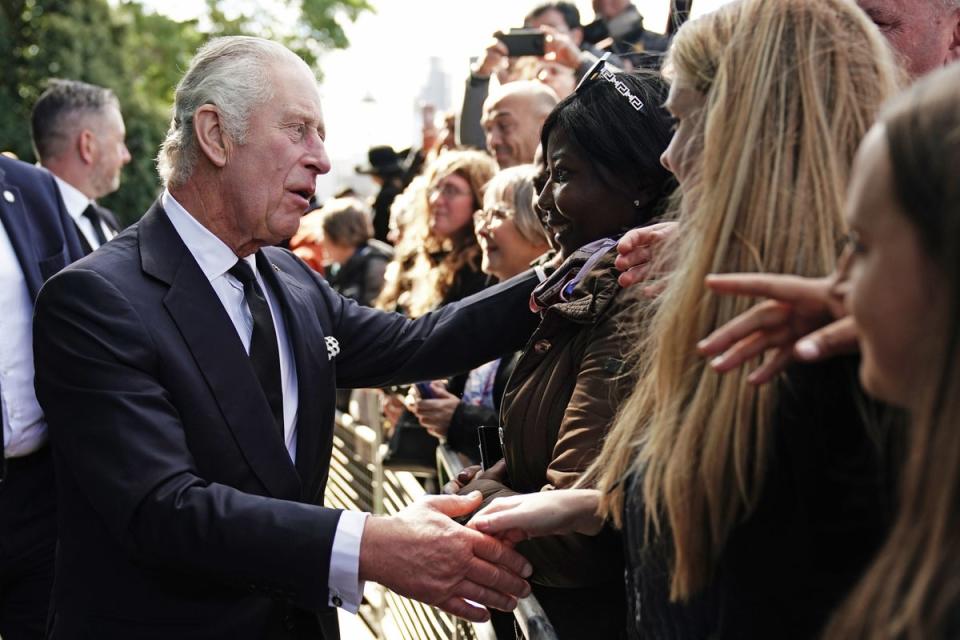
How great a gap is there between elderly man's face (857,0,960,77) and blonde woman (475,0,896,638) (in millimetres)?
1228

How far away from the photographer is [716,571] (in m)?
1.61

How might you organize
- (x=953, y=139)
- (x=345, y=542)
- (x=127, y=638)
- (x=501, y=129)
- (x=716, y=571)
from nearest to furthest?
(x=953, y=139), (x=716, y=571), (x=345, y=542), (x=127, y=638), (x=501, y=129)

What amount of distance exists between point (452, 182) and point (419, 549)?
9.61 ft

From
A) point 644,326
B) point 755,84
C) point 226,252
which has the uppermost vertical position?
point 755,84

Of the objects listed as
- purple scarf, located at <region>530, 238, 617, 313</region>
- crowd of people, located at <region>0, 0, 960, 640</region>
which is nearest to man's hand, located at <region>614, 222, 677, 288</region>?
crowd of people, located at <region>0, 0, 960, 640</region>

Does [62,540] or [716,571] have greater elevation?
[716,571]

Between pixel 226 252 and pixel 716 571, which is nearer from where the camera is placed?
pixel 716 571

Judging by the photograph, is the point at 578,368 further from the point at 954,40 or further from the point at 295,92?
the point at 954,40

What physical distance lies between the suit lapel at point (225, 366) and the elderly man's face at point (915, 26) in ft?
6.38

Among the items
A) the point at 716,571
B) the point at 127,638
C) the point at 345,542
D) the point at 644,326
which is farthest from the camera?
the point at 127,638

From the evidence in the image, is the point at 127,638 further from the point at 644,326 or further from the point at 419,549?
the point at 644,326

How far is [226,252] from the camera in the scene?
2816 mm

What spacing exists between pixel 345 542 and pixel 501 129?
284 centimetres

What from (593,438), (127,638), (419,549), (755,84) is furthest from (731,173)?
(127,638)
